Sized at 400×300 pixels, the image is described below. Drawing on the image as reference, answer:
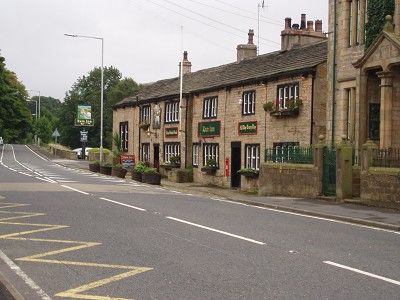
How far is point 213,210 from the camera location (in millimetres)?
18344

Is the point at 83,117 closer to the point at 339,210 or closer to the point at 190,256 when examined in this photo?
the point at 339,210

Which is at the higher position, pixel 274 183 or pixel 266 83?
pixel 266 83

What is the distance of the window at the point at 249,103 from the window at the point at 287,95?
2707 millimetres

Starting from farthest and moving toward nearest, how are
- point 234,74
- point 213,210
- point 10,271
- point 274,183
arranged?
point 234,74, point 274,183, point 213,210, point 10,271

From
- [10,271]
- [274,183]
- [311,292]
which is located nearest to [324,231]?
[311,292]

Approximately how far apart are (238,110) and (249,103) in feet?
3.96

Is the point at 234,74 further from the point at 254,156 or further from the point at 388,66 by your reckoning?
the point at 388,66

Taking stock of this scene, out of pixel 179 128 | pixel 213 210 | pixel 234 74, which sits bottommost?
pixel 213 210

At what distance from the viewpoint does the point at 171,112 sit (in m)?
43.5

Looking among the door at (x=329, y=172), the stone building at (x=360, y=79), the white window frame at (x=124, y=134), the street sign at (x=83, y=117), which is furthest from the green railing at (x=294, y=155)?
the street sign at (x=83, y=117)

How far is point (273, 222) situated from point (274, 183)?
1049cm

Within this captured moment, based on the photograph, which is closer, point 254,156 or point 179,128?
point 254,156

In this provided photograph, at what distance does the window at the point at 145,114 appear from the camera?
47.4 meters

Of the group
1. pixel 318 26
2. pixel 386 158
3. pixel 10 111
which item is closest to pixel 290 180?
pixel 386 158
